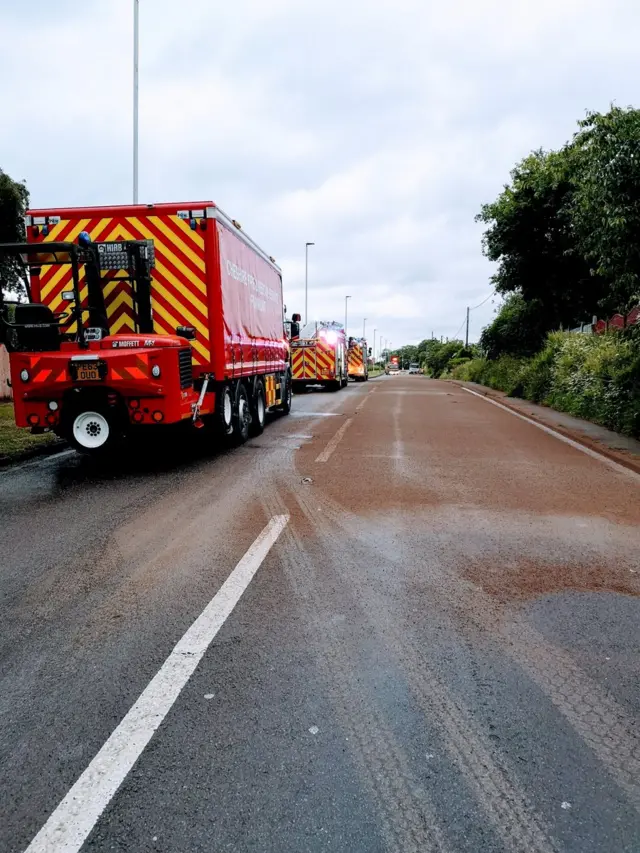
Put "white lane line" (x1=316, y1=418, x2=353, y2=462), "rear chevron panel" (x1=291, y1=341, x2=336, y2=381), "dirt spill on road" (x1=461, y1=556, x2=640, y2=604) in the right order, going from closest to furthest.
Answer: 1. "dirt spill on road" (x1=461, y1=556, x2=640, y2=604)
2. "white lane line" (x1=316, y1=418, x2=353, y2=462)
3. "rear chevron panel" (x1=291, y1=341, x2=336, y2=381)

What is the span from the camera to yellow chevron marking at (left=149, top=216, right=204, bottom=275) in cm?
945

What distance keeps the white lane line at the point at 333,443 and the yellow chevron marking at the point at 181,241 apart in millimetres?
3158

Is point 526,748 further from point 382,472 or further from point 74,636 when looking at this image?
point 382,472

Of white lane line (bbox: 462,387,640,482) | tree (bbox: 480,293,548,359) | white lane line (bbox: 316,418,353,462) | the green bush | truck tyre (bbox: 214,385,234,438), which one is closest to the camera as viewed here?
white lane line (bbox: 462,387,640,482)

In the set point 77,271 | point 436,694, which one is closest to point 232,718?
point 436,694

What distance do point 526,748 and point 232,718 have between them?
1.22 metres

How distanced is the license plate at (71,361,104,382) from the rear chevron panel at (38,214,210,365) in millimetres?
1335

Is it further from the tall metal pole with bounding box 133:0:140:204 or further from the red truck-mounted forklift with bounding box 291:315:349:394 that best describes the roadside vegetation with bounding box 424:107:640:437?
the tall metal pole with bounding box 133:0:140:204

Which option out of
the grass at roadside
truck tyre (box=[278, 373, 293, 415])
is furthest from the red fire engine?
the grass at roadside

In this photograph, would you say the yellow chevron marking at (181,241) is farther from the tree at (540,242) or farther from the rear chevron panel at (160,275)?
the tree at (540,242)

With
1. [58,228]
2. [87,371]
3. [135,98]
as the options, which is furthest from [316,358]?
[87,371]

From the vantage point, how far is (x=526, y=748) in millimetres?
2721

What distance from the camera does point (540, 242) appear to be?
24016 millimetres

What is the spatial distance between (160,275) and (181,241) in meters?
0.56
